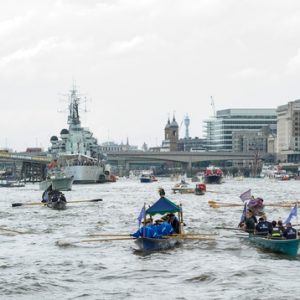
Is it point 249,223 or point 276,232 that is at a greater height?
point 249,223

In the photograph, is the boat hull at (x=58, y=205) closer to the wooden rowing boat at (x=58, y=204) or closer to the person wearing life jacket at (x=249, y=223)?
the wooden rowing boat at (x=58, y=204)

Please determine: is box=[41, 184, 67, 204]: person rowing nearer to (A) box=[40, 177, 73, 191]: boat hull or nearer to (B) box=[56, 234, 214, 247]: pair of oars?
(B) box=[56, 234, 214, 247]: pair of oars

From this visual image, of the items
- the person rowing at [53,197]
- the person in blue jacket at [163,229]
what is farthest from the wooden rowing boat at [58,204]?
A: the person in blue jacket at [163,229]

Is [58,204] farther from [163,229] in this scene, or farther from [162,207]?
[163,229]

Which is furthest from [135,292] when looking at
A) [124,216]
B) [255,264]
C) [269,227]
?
[124,216]

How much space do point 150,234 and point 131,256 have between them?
172 centimetres

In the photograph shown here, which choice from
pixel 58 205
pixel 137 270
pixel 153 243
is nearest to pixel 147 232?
pixel 153 243

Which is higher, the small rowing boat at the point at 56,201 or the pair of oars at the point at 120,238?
the small rowing boat at the point at 56,201

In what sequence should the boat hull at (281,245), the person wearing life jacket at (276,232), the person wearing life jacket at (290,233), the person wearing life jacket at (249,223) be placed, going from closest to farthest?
the boat hull at (281,245) → the person wearing life jacket at (290,233) → the person wearing life jacket at (276,232) → the person wearing life jacket at (249,223)

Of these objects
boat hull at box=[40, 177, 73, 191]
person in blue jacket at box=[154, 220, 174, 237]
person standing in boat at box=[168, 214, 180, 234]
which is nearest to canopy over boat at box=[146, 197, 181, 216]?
person standing in boat at box=[168, 214, 180, 234]

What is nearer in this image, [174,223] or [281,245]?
[281,245]

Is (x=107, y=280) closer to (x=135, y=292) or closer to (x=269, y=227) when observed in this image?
(x=135, y=292)

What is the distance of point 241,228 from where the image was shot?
53469 mm

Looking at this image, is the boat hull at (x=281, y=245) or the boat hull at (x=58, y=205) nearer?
the boat hull at (x=281, y=245)
